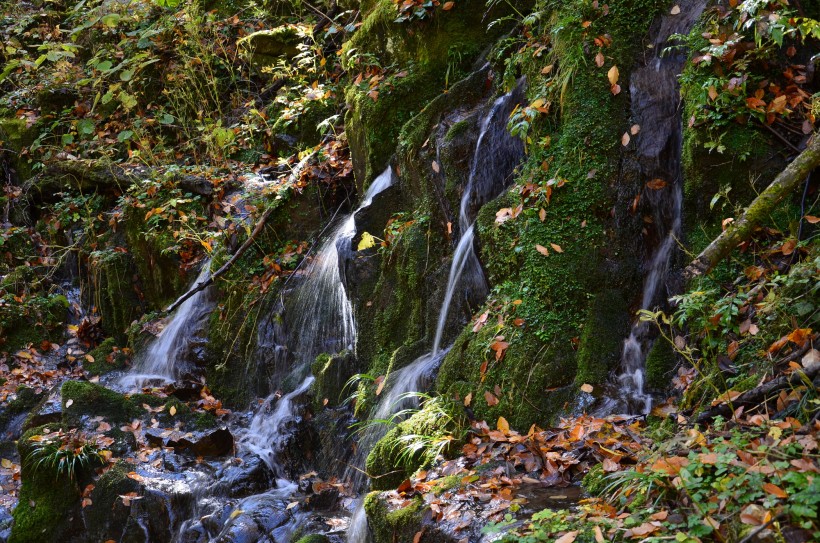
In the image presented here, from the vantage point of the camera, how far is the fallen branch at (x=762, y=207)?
12.4ft

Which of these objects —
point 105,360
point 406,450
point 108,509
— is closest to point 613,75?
point 406,450

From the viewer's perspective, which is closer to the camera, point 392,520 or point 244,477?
point 392,520

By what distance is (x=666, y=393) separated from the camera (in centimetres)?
431

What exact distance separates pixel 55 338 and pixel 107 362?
1.66 m

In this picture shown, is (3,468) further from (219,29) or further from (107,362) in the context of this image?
(219,29)

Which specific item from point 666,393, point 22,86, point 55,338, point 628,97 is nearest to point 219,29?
point 22,86

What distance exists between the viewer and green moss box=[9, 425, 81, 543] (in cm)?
620

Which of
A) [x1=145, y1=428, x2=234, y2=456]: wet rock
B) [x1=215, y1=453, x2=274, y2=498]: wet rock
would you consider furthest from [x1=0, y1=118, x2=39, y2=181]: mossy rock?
[x1=215, y1=453, x2=274, y2=498]: wet rock

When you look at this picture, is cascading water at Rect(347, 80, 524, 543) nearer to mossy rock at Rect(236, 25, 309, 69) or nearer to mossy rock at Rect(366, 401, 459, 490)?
mossy rock at Rect(366, 401, 459, 490)

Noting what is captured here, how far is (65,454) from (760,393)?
5.83 metres

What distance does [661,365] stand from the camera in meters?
4.40

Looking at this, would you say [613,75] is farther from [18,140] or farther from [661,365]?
[18,140]

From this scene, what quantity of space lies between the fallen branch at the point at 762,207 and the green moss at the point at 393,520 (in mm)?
2094

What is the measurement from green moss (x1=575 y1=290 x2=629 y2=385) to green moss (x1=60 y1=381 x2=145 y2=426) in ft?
15.8
